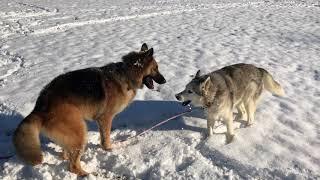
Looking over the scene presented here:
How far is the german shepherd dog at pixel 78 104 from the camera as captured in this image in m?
4.73

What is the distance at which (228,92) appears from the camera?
6254mm

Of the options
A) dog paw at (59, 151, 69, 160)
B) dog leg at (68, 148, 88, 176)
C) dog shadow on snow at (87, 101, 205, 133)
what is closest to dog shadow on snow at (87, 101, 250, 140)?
dog shadow on snow at (87, 101, 205, 133)

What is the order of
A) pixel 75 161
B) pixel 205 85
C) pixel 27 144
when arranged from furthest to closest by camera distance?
1. pixel 205 85
2. pixel 75 161
3. pixel 27 144

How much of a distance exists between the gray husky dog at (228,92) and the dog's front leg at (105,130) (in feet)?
4.12

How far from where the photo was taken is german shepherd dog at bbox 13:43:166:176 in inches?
186

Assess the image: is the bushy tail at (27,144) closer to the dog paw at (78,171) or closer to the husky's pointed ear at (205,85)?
the dog paw at (78,171)

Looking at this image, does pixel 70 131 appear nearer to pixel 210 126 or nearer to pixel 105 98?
pixel 105 98

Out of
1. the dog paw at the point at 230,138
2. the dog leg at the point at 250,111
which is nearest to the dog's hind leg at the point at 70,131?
the dog paw at the point at 230,138

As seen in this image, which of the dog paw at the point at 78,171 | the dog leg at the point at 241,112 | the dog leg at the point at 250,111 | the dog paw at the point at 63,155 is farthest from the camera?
the dog leg at the point at 241,112

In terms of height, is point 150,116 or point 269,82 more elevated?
point 269,82

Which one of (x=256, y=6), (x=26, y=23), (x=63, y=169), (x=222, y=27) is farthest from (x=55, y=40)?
(x=256, y=6)

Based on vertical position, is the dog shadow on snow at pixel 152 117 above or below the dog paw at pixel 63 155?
below

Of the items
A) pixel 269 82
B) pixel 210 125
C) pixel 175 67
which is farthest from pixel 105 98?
pixel 175 67

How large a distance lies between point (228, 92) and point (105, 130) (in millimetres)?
2053
